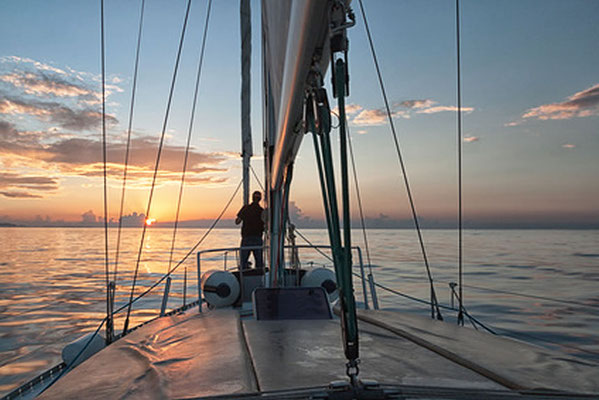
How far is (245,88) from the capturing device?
33.6 feet

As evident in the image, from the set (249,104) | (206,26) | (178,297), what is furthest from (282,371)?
(178,297)

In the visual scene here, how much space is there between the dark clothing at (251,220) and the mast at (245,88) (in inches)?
69.4

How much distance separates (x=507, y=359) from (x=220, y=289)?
222 inches

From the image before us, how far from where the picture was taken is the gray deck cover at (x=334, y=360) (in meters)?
1.62

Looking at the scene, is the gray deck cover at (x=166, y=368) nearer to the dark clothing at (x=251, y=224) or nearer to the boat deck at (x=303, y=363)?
the boat deck at (x=303, y=363)

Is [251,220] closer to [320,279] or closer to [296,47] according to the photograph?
[320,279]

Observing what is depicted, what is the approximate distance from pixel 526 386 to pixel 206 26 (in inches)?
325

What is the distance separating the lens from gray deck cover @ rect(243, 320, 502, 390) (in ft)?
5.33

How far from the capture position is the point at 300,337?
2461mm

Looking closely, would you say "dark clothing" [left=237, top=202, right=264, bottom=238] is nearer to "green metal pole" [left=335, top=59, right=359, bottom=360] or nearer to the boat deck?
the boat deck

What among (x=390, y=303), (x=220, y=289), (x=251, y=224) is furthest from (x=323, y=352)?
(x=390, y=303)

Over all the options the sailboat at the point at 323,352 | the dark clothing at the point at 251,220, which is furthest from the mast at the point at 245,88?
the sailboat at the point at 323,352

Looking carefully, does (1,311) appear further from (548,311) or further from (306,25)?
(548,311)

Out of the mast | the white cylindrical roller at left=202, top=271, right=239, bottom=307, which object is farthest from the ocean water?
the mast
